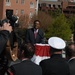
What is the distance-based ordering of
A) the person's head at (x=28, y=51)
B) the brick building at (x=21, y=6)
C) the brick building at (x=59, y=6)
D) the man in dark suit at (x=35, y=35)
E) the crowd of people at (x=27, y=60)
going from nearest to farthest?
the crowd of people at (x=27, y=60) → the person's head at (x=28, y=51) → the man in dark suit at (x=35, y=35) → the brick building at (x=21, y=6) → the brick building at (x=59, y=6)

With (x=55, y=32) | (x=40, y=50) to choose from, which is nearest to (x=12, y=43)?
(x=40, y=50)

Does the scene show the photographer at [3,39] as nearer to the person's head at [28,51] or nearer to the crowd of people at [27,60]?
the crowd of people at [27,60]

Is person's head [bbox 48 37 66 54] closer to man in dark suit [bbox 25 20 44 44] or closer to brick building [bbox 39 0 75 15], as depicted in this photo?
man in dark suit [bbox 25 20 44 44]

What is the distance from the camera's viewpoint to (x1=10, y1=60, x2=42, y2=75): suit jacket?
5.00 m

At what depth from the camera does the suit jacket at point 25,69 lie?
16.4ft

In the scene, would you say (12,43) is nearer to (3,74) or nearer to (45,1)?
(3,74)

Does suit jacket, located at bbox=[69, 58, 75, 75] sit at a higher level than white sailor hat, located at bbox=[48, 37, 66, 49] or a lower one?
lower

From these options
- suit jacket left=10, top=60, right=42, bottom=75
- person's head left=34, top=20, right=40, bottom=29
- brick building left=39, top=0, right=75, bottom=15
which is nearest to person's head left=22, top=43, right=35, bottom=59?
suit jacket left=10, top=60, right=42, bottom=75

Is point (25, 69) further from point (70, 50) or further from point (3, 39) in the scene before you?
point (70, 50)

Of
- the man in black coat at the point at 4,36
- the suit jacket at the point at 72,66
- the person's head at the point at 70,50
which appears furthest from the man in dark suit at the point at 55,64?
the man in black coat at the point at 4,36

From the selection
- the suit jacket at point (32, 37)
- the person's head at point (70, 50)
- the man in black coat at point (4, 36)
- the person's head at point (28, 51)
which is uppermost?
the man in black coat at point (4, 36)

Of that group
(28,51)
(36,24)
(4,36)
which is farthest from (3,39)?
(36,24)

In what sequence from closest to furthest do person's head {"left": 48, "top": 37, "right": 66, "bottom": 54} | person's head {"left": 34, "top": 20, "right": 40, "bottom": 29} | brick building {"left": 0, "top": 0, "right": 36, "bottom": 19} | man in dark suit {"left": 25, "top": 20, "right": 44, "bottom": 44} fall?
person's head {"left": 48, "top": 37, "right": 66, "bottom": 54} → person's head {"left": 34, "top": 20, "right": 40, "bottom": 29} → man in dark suit {"left": 25, "top": 20, "right": 44, "bottom": 44} → brick building {"left": 0, "top": 0, "right": 36, "bottom": 19}

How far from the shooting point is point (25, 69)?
5074 mm
